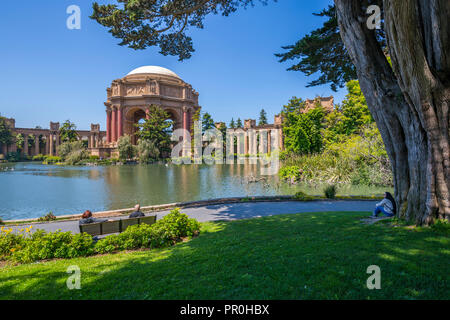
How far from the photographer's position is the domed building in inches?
1913

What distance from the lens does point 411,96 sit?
13.4 ft

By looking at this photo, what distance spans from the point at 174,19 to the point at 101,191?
10.6m

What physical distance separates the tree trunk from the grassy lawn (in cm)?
92

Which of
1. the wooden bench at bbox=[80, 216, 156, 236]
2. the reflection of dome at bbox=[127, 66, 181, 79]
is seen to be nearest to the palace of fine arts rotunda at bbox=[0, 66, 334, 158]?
the reflection of dome at bbox=[127, 66, 181, 79]

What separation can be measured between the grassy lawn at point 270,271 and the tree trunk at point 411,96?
92 centimetres

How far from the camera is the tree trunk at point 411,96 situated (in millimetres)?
3703

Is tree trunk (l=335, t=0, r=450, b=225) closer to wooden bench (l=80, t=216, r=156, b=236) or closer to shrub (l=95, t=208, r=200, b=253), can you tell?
shrub (l=95, t=208, r=200, b=253)

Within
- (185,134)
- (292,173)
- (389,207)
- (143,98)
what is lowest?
(389,207)

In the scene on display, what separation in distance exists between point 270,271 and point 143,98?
51433 millimetres

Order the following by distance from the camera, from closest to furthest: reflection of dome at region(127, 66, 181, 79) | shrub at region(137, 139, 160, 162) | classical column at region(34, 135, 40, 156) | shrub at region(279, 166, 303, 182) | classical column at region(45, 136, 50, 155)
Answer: shrub at region(279, 166, 303, 182) < shrub at region(137, 139, 160, 162) < reflection of dome at region(127, 66, 181, 79) < classical column at region(34, 135, 40, 156) < classical column at region(45, 136, 50, 155)

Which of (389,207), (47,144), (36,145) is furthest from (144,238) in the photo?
(36,145)

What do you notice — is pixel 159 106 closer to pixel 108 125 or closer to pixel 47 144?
pixel 108 125
